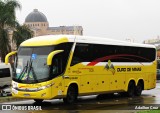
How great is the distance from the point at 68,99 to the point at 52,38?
2822 mm

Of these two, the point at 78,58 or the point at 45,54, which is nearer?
the point at 45,54

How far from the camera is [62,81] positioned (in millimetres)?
19703

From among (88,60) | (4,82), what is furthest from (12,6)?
(88,60)

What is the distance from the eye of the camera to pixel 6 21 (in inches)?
1805

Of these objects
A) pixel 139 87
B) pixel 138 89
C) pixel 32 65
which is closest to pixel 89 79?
pixel 32 65

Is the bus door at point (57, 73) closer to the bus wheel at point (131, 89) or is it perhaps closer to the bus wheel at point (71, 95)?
the bus wheel at point (71, 95)

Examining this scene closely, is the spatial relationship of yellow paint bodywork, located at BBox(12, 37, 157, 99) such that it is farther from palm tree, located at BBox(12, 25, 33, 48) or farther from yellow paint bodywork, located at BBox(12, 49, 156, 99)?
palm tree, located at BBox(12, 25, 33, 48)

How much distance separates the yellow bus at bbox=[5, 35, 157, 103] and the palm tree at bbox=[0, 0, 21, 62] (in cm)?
2256

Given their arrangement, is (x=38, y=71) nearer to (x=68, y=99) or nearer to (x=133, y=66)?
(x=68, y=99)

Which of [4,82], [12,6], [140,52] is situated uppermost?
[12,6]

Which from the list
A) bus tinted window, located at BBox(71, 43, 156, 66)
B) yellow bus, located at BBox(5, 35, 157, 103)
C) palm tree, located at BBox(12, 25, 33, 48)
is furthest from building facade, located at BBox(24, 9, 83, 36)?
yellow bus, located at BBox(5, 35, 157, 103)

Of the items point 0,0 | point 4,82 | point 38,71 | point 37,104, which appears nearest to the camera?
point 38,71

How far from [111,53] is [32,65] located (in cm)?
547

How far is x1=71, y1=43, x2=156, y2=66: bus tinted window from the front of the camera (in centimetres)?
2103
